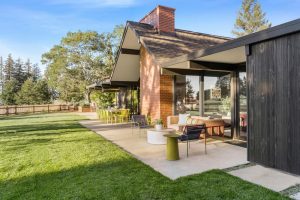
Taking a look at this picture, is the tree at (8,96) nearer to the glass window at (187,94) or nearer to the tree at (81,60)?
the tree at (81,60)

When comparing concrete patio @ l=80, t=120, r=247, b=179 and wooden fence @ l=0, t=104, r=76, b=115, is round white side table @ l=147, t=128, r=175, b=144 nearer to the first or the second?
concrete patio @ l=80, t=120, r=247, b=179

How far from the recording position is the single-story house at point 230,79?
4.19 m

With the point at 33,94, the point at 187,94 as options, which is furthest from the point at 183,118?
the point at 33,94

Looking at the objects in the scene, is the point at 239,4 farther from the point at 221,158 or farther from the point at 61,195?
the point at 61,195

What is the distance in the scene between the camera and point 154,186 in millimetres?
3816

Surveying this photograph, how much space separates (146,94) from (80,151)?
18.2 ft

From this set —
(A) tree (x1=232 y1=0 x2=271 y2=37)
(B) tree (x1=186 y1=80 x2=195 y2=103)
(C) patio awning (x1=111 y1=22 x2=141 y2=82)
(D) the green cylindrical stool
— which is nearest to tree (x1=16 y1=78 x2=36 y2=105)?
(C) patio awning (x1=111 y1=22 x2=141 y2=82)

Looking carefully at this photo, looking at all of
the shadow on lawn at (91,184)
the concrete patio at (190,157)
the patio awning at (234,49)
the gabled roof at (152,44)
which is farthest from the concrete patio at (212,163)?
the gabled roof at (152,44)

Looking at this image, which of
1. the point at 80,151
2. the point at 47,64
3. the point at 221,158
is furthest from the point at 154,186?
the point at 47,64

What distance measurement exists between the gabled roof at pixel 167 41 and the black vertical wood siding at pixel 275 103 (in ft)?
14.1

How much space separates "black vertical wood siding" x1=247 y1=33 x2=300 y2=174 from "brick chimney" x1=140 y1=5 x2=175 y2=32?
7.46 m

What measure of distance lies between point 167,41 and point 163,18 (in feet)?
5.78

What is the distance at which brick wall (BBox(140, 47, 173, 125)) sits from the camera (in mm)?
9695

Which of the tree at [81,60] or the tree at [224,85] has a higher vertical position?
the tree at [81,60]
